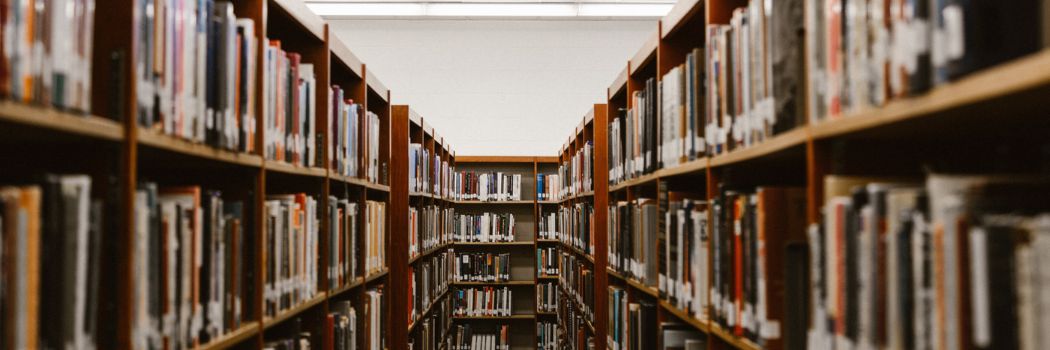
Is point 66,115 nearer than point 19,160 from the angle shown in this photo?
Yes

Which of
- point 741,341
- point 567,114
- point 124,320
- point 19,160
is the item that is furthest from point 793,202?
point 567,114

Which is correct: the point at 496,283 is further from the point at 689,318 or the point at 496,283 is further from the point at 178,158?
the point at 178,158

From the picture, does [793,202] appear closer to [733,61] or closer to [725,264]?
[725,264]

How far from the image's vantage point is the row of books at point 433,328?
13.9ft

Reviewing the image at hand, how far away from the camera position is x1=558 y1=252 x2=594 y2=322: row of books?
163 inches

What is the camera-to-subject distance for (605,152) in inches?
144

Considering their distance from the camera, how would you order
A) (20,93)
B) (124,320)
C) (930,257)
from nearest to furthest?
(930,257) → (20,93) → (124,320)

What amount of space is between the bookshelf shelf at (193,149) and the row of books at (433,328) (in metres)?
2.38

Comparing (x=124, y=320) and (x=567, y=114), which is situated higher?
(x=567, y=114)

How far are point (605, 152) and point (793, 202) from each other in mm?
2328

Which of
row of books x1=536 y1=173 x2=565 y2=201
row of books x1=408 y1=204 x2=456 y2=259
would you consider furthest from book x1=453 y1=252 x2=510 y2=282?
row of books x1=536 y1=173 x2=565 y2=201

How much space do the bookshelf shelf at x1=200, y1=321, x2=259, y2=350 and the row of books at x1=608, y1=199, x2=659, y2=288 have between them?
120 cm

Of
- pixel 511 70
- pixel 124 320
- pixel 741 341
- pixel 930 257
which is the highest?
pixel 511 70

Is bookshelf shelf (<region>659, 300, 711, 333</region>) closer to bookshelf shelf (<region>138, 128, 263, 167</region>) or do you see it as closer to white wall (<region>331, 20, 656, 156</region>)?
bookshelf shelf (<region>138, 128, 263, 167</region>)
